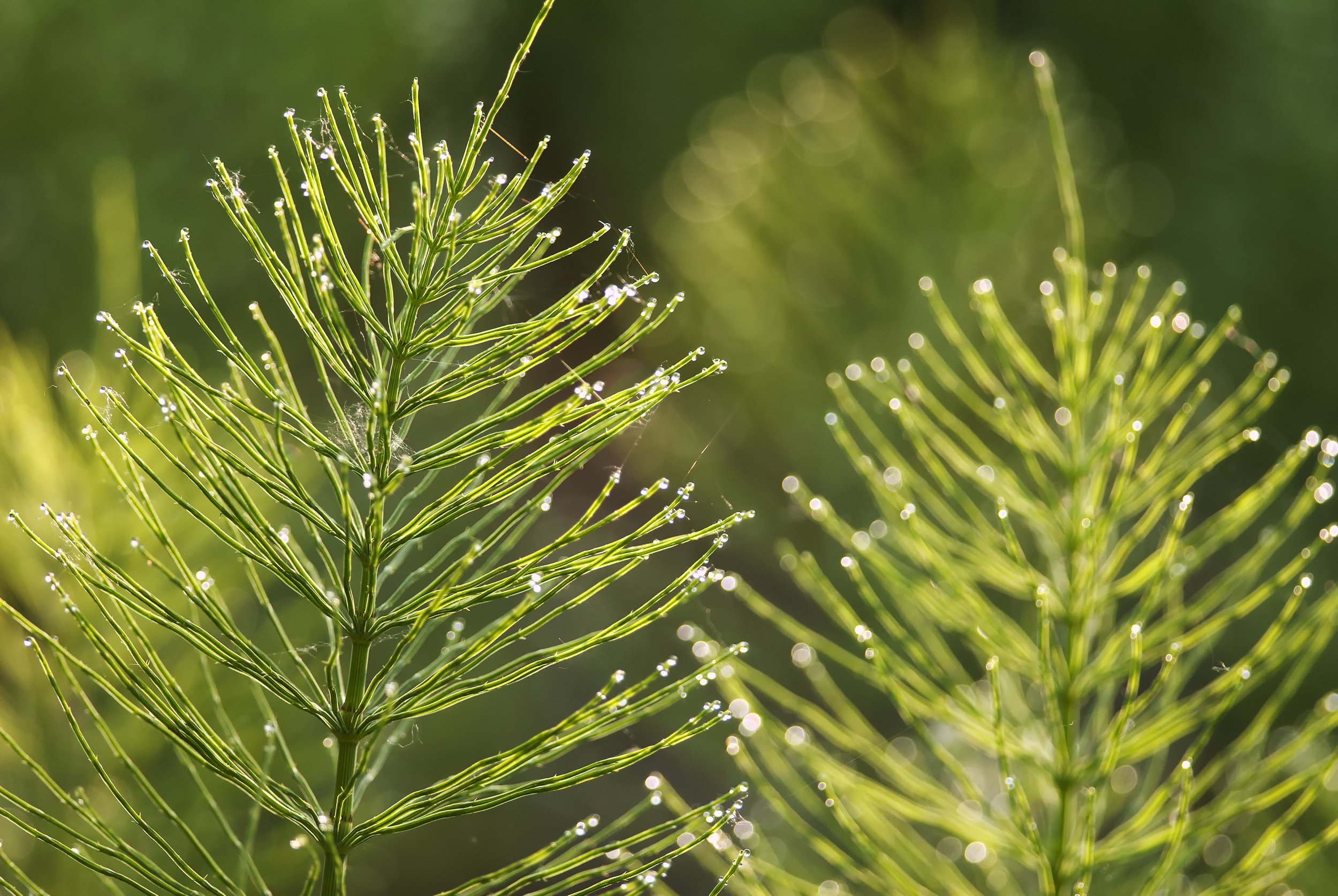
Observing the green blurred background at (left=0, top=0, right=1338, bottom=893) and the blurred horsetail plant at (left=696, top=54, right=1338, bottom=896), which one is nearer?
the blurred horsetail plant at (left=696, top=54, right=1338, bottom=896)

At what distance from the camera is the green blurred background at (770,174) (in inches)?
103

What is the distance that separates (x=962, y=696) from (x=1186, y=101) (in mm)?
4854

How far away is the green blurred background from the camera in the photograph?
261cm

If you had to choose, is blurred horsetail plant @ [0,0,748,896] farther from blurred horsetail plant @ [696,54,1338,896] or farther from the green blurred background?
the green blurred background

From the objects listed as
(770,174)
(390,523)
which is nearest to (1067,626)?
(390,523)

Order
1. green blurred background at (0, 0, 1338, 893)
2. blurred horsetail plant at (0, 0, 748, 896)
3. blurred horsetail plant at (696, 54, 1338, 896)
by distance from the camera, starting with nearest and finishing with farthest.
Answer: blurred horsetail plant at (0, 0, 748, 896)
blurred horsetail plant at (696, 54, 1338, 896)
green blurred background at (0, 0, 1338, 893)

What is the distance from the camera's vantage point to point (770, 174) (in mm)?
3426

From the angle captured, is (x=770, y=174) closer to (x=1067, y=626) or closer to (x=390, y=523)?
(x=1067, y=626)

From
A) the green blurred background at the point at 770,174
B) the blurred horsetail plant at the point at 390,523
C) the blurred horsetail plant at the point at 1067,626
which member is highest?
the green blurred background at the point at 770,174

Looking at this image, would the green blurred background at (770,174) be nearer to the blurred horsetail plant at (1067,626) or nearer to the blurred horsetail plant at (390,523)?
the blurred horsetail plant at (390,523)

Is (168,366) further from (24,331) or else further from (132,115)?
(132,115)

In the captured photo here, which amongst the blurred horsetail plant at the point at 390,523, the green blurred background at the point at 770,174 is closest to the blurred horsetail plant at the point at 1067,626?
the blurred horsetail plant at the point at 390,523

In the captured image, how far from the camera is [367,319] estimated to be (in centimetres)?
61

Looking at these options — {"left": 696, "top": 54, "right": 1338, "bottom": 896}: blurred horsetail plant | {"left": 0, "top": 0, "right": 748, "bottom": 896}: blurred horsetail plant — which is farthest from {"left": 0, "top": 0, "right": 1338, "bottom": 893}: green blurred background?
{"left": 696, "top": 54, "right": 1338, "bottom": 896}: blurred horsetail plant
